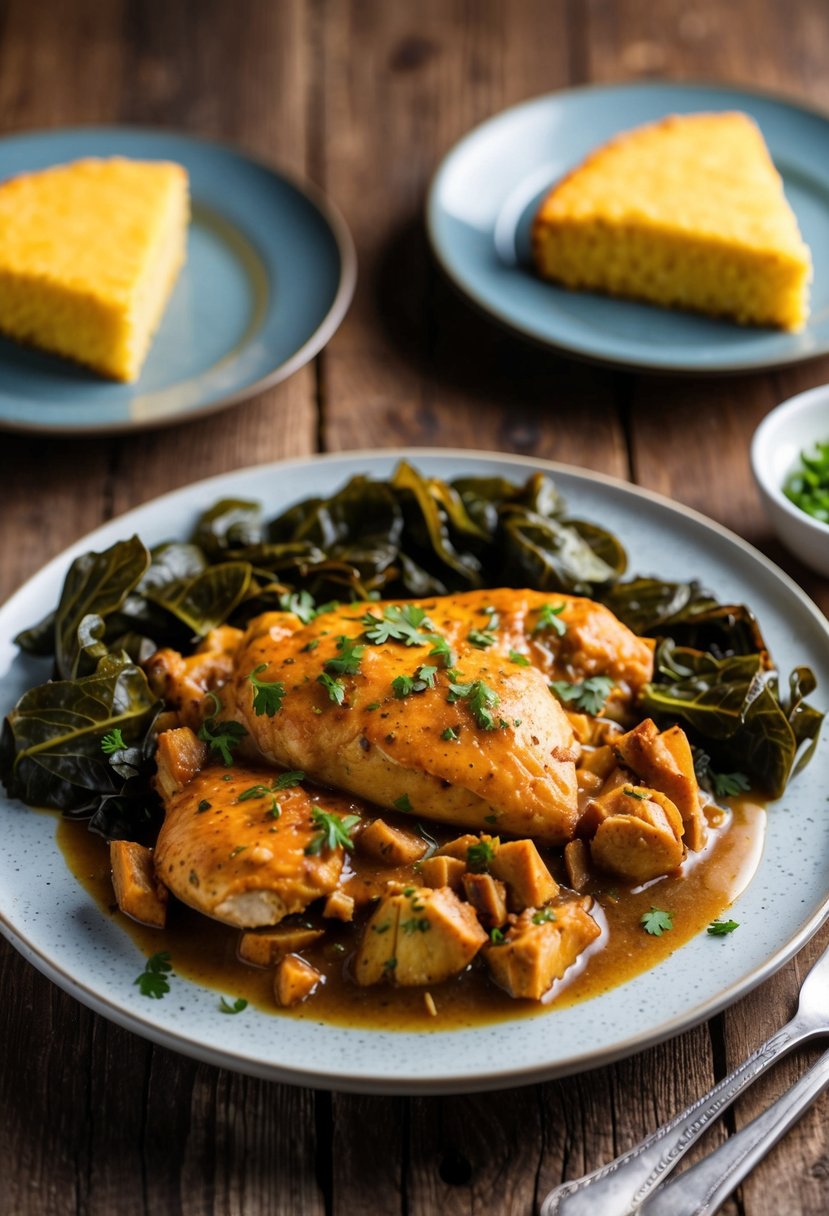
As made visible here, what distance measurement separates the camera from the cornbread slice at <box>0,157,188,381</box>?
712 cm

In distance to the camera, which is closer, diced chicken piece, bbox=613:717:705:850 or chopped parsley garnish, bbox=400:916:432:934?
chopped parsley garnish, bbox=400:916:432:934

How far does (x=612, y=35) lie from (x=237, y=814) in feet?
26.3

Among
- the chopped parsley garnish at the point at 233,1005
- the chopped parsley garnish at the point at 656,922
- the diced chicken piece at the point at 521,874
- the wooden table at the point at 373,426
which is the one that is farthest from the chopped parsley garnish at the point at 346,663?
the wooden table at the point at 373,426

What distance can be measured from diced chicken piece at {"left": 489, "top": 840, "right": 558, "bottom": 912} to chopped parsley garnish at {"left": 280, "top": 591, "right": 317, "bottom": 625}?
4.41ft

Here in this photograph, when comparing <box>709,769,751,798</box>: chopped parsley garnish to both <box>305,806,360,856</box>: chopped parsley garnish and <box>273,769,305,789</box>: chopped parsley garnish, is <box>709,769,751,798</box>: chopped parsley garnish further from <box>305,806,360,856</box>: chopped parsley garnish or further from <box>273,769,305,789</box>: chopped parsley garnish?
<box>273,769,305,789</box>: chopped parsley garnish

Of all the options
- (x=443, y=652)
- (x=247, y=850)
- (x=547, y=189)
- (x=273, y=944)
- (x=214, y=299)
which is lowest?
(x=214, y=299)

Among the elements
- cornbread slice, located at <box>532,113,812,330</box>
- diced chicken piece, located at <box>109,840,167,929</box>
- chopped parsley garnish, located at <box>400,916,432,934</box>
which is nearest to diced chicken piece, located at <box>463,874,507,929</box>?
chopped parsley garnish, located at <box>400,916,432,934</box>

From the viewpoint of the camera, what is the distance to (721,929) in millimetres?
4434

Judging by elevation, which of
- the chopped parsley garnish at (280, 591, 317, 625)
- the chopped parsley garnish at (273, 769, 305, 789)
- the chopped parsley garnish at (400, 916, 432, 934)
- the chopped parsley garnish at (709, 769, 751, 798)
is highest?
the chopped parsley garnish at (400, 916, 432, 934)

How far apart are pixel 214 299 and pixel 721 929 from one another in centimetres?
497

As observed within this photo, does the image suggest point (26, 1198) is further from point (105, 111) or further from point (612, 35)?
point (612, 35)

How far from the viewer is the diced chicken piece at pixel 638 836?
178 inches

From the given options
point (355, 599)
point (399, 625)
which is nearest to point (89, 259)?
point (355, 599)

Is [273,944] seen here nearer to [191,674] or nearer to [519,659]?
[191,674]
